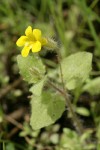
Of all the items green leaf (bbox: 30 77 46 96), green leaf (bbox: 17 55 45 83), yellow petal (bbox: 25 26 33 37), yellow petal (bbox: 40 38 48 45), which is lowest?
green leaf (bbox: 30 77 46 96)

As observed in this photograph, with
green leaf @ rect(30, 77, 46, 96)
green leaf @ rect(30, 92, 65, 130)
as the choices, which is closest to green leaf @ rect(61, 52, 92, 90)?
green leaf @ rect(30, 92, 65, 130)

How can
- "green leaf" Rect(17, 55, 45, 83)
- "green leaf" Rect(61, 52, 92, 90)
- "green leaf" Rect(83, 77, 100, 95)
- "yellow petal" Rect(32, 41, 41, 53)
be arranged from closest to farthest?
"yellow petal" Rect(32, 41, 41, 53) < "green leaf" Rect(17, 55, 45, 83) < "green leaf" Rect(61, 52, 92, 90) < "green leaf" Rect(83, 77, 100, 95)

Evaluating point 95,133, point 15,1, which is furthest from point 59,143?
point 15,1

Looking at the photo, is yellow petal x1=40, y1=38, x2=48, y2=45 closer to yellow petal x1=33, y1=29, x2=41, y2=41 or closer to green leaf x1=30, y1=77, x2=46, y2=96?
yellow petal x1=33, y1=29, x2=41, y2=41

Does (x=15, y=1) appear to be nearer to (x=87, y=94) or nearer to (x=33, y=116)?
(x=87, y=94)

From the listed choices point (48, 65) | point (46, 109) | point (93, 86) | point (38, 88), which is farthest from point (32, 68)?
point (48, 65)

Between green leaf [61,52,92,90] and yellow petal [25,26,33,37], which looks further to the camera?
green leaf [61,52,92,90]

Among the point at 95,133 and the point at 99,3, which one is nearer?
the point at 95,133
